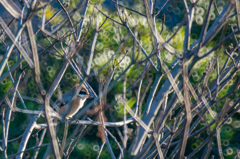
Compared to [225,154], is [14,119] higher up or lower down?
higher up

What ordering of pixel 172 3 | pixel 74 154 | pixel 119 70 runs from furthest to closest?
pixel 172 3
pixel 74 154
pixel 119 70

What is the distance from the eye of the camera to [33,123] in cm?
241

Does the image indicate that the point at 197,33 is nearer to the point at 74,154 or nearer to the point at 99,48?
the point at 99,48

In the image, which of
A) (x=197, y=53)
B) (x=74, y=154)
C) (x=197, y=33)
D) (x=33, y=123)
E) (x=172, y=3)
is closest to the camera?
(x=197, y=53)

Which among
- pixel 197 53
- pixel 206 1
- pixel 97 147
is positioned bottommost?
pixel 97 147

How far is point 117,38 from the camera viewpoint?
5.04m

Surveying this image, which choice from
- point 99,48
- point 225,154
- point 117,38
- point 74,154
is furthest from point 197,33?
point 74,154

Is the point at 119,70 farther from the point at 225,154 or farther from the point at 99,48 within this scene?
the point at 225,154

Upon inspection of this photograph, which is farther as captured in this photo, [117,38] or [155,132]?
[117,38]

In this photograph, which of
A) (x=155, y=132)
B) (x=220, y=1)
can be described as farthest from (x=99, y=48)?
(x=155, y=132)

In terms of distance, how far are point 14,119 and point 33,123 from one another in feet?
10.3

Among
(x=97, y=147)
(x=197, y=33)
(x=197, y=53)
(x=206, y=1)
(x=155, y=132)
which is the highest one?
(x=197, y=53)

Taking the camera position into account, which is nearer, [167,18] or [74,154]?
[74,154]

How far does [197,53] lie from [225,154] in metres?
3.73
